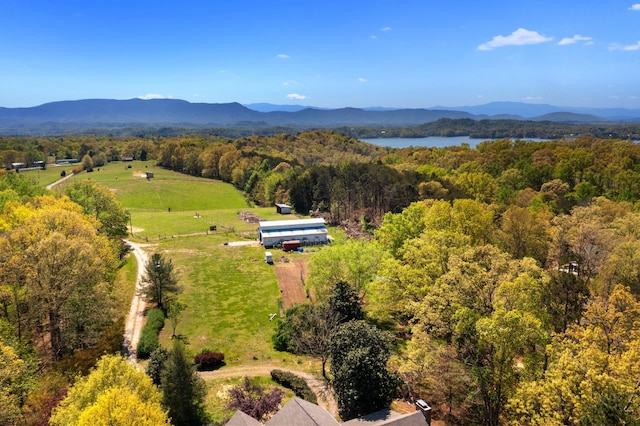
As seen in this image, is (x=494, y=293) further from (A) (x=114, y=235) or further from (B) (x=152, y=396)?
(A) (x=114, y=235)

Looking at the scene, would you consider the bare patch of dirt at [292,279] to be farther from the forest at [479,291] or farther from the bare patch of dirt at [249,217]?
the bare patch of dirt at [249,217]

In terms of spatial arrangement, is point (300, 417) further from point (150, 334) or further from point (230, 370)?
point (150, 334)

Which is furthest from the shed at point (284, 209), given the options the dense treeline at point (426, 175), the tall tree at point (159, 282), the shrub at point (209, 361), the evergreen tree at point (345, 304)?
the shrub at point (209, 361)

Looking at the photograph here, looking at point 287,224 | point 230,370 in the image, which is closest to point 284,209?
point 287,224

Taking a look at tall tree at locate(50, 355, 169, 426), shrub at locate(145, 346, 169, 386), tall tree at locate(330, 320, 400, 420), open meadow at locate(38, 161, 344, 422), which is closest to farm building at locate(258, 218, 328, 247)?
open meadow at locate(38, 161, 344, 422)

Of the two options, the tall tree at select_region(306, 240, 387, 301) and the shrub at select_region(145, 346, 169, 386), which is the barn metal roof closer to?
the tall tree at select_region(306, 240, 387, 301)
